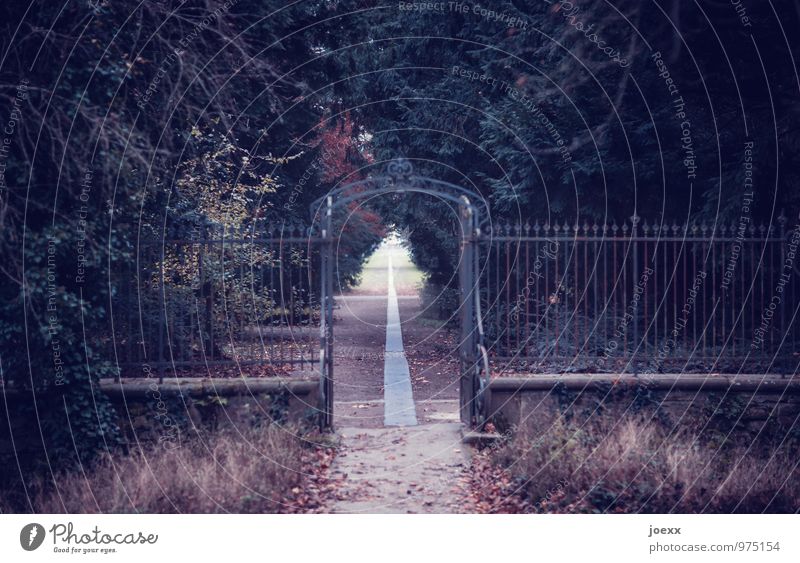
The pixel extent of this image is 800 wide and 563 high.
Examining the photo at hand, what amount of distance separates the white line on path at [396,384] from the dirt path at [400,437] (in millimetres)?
168

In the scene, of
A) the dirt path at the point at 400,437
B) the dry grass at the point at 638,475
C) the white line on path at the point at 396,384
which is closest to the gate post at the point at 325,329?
the dirt path at the point at 400,437

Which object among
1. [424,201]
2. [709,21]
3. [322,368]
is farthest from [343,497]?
[424,201]

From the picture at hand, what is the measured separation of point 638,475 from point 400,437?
123 inches

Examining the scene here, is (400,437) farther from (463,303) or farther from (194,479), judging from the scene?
(194,479)

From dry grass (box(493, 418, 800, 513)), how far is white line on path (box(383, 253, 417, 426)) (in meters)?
2.29

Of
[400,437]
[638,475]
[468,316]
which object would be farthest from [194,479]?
[638,475]

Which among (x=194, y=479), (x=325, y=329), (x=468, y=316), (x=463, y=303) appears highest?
(x=463, y=303)

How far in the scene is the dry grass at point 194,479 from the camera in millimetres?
8242

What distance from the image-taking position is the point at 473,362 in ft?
35.1

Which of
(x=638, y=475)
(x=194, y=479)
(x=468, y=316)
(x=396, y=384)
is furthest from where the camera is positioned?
(x=396, y=384)

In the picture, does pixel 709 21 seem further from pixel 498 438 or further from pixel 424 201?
pixel 424 201

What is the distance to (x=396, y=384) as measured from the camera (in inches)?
611

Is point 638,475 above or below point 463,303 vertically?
below

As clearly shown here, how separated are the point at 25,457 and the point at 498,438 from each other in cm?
563
